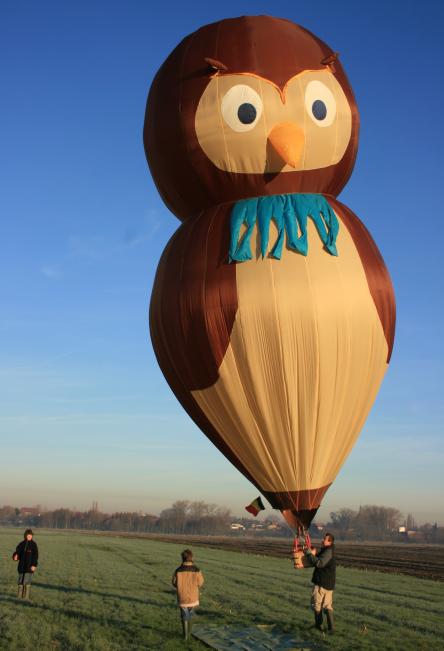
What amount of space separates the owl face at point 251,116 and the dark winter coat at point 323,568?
6147mm

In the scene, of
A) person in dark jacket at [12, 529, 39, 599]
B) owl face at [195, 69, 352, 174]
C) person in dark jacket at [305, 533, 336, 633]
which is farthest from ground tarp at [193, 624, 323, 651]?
owl face at [195, 69, 352, 174]

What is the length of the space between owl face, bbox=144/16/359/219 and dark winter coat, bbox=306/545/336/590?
6147 millimetres

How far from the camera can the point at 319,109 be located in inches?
481

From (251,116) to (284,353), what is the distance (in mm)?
4171

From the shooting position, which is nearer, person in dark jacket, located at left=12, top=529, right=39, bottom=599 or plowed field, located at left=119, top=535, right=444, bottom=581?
person in dark jacket, located at left=12, top=529, right=39, bottom=599

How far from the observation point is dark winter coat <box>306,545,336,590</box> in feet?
34.0

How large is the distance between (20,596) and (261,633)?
237 inches

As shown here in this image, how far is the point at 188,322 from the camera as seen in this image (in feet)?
38.3

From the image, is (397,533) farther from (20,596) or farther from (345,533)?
(20,596)

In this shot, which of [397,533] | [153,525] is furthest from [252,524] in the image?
[397,533]

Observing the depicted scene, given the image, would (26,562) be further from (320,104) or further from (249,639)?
(320,104)

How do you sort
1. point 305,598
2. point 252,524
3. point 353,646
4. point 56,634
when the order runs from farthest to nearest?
1. point 252,524
2. point 305,598
3. point 56,634
4. point 353,646

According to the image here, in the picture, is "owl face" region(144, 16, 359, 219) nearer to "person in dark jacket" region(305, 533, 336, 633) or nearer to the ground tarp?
"person in dark jacket" region(305, 533, 336, 633)

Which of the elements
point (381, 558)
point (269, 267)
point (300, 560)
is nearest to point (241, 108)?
point (269, 267)
